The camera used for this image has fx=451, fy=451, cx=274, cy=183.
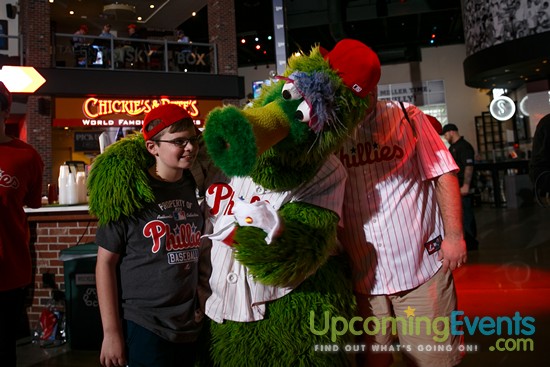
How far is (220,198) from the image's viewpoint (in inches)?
55.7

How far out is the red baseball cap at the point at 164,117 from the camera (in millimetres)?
1487

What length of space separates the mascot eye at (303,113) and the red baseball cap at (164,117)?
546 mm

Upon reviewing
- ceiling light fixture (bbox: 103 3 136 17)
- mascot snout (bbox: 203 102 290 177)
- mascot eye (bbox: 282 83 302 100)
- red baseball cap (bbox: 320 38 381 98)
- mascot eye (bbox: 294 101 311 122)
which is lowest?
mascot snout (bbox: 203 102 290 177)

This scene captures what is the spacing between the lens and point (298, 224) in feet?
3.84

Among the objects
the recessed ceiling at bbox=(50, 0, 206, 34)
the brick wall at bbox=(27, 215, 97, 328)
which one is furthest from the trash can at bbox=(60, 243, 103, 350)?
the recessed ceiling at bbox=(50, 0, 206, 34)

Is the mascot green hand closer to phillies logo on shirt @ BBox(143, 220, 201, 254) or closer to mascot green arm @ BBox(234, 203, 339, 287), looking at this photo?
mascot green arm @ BBox(234, 203, 339, 287)

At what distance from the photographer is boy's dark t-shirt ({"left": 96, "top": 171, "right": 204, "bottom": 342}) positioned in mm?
1469

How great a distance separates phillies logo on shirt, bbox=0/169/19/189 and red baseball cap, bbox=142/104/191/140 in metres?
0.82

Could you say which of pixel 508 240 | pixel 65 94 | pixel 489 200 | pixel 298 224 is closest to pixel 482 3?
pixel 489 200

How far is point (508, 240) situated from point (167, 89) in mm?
8877

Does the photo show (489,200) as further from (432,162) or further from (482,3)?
(432,162)

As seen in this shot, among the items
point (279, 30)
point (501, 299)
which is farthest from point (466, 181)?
point (279, 30)

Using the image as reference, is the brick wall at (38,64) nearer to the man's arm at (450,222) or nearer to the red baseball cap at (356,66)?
the man's arm at (450,222)

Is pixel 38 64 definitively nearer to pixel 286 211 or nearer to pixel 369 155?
pixel 369 155
